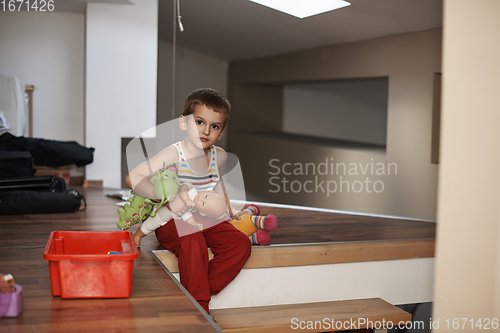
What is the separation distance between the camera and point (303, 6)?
246 centimetres

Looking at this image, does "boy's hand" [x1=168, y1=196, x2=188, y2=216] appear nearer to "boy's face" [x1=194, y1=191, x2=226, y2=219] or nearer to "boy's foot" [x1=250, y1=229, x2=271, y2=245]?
"boy's face" [x1=194, y1=191, x2=226, y2=219]

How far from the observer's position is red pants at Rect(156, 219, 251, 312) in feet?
4.85

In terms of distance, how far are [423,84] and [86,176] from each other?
8.63 feet

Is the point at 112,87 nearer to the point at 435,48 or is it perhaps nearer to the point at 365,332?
the point at 435,48

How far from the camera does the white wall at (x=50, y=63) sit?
3.73 metres

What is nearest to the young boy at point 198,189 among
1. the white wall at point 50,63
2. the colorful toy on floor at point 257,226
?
the colorful toy on floor at point 257,226

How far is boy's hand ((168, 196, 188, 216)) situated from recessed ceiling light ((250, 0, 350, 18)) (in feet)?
4.76

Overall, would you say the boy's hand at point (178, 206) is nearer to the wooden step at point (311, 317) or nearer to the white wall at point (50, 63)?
the wooden step at point (311, 317)

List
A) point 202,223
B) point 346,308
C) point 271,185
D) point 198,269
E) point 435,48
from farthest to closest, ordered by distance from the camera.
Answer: point 271,185 < point 435,48 < point 346,308 < point 202,223 < point 198,269

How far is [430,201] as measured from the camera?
2473mm

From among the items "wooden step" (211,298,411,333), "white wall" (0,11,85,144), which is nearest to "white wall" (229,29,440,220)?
"wooden step" (211,298,411,333)

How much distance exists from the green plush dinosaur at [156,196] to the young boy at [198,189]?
0.09 feet

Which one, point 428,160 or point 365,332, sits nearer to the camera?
point 365,332

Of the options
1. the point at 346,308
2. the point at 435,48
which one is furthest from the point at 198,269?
the point at 435,48
